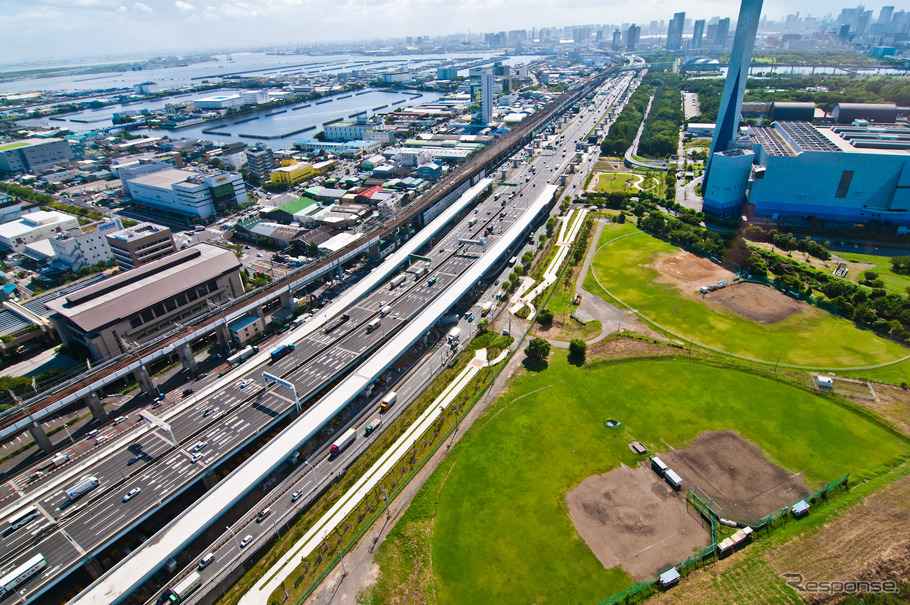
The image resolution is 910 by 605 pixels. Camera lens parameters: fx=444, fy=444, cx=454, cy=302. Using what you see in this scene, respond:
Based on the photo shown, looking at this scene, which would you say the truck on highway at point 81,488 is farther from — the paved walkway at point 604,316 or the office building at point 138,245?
the paved walkway at point 604,316

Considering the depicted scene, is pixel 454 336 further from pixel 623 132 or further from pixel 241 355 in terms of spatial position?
pixel 623 132

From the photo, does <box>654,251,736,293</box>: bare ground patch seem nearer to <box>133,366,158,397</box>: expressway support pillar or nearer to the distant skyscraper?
the distant skyscraper

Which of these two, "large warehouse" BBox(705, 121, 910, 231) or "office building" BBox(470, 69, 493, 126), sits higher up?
"office building" BBox(470, 69, 493, 126)

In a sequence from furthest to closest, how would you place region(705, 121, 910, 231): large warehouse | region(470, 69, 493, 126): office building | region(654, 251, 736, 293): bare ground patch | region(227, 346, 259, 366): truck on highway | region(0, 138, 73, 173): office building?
region(470, 69, 493, 126): office building, region(0, 138, 73, 173): office building, region(705, 121, 910, 231): large warehouse, region(654, 251, 736, 293): bare ground patch, region(227, 346, 259, 366): truck on highway

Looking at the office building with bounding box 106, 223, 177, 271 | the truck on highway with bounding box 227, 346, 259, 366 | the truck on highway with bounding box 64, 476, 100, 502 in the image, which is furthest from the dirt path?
the office building with bounding box 106, 223, 177, 271

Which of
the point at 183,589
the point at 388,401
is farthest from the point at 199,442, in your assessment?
the point at 388,401

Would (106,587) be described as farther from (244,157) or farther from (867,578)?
(244,157)
